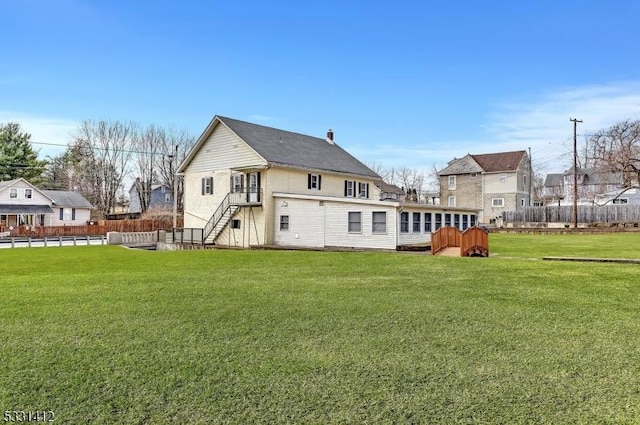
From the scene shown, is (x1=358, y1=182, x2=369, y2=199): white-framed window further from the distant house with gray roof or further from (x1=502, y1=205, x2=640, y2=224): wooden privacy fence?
the distant house with gray roof

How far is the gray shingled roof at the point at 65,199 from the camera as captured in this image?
50.3 metres

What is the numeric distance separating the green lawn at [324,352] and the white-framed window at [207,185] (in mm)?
19461

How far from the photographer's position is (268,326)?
6.28 meters

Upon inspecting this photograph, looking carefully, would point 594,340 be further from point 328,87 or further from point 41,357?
point 328,87

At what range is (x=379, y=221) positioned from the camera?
74.9ft

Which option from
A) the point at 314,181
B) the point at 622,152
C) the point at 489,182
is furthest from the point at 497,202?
the point at 314,181

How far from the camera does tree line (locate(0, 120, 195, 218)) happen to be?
59906mm

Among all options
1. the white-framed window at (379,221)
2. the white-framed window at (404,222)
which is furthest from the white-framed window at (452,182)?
the white-framed window at (379,221)

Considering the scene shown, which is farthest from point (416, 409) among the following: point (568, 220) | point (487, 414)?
point (568, 220)

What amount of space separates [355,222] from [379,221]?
1381 mm

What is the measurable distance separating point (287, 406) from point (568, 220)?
157ft

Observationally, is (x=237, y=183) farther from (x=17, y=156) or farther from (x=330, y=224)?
(x=17, y=156)

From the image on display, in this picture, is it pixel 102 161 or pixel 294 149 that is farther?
pixel 102 161

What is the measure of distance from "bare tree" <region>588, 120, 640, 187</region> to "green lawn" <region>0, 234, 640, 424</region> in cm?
3160
